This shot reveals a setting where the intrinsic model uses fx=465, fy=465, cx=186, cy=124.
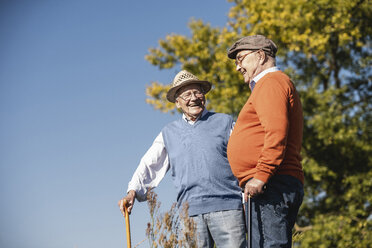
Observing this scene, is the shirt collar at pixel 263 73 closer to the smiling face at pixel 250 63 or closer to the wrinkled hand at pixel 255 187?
the smiling face at pixel 250 63

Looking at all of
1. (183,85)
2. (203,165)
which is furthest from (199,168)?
(183,85)

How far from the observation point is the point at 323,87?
12.2m

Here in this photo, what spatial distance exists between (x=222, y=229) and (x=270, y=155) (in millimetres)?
940

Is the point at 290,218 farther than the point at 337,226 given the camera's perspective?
No

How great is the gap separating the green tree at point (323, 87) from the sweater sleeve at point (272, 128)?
811 cm

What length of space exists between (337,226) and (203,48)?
5390 millimetres

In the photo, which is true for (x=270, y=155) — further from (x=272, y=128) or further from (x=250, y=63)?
(x=250, y=63)

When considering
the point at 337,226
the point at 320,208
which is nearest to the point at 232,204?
the point at 337,226

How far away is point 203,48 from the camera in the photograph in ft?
39.3

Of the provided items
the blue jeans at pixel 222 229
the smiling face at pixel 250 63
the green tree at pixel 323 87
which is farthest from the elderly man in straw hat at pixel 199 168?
the green tree at pixel 323 87

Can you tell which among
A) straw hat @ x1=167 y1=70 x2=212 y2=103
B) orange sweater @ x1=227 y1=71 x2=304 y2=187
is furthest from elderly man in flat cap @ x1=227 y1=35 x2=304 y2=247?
straw hat @ x1=167 y1=70 x2=212 y2=103

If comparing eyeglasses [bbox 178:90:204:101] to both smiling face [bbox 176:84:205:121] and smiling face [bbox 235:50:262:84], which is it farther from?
smiling face [bbox 235:50:262:84]

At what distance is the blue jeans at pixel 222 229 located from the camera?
3.10 metres

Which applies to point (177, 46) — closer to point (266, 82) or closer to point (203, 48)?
point (203, 48)
